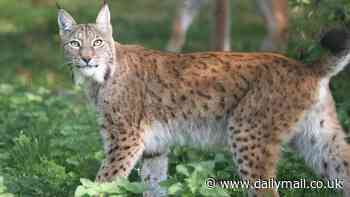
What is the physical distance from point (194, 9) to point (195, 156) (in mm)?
5180

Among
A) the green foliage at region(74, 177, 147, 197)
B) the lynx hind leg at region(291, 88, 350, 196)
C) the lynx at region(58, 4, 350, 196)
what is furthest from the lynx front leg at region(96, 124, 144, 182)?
the lynx hind leg at region(291, 88, 350, 196)

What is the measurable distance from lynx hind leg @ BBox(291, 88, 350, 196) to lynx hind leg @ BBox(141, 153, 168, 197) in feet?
3.29

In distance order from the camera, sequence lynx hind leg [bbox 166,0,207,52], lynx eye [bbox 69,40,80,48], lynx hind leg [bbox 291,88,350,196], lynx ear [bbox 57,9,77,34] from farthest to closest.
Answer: lynx hind leg [bbox 166,0,207,52] → lynx ear [bbox 57,9,77,34] → lynx eye [bbox 69,40,80,48] → lynx hind leg [bbox 291,88,350,196]

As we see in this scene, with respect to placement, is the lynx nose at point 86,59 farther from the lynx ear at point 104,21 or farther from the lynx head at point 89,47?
the lynx ear at point 104,21

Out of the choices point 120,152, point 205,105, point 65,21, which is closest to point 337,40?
point 205,105

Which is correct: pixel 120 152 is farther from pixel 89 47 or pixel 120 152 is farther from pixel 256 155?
pixel 256 155

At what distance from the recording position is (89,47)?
671cm

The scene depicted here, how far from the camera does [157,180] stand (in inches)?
277

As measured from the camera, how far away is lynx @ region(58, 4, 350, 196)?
640 cm

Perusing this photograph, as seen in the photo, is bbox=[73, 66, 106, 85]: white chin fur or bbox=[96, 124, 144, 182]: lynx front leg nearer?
bbox=[96, 124, 144, 182]: lynx front leg

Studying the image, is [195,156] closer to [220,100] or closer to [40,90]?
[220,100]

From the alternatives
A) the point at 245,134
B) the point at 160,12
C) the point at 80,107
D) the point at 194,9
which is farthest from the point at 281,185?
the point at 160,12

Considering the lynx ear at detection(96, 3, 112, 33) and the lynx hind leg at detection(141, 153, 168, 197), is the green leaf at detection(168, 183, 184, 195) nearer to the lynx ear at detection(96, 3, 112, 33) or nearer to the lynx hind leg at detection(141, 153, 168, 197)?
the lynx hind leg at detection(141, 153, 168, 197)

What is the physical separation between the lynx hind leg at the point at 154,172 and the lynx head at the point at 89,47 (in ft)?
→ 2.37
